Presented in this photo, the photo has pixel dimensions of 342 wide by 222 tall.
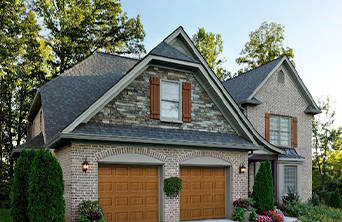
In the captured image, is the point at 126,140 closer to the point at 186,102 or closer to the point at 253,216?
the point at 186,102

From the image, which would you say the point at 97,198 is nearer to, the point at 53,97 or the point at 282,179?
the point at 53,97

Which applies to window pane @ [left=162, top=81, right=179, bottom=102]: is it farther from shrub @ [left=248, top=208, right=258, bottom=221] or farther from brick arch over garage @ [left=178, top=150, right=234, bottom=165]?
shrub @ [left=248, top=208, right=258, bottom=221]

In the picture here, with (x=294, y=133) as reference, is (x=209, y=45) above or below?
above

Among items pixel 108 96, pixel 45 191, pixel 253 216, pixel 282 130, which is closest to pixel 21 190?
pixel 45 191

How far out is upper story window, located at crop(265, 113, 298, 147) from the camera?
20688 mm

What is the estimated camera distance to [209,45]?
3388cm

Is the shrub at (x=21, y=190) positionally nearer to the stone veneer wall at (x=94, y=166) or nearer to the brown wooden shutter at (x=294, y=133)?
the stone veneer wall at (x=94, y=166)

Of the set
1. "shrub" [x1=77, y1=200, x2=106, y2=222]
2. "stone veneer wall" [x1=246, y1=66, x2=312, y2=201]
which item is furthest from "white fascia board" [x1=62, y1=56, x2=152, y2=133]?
"stone veneer wall" [x1=246, y1=66, x2=312, y2=201]

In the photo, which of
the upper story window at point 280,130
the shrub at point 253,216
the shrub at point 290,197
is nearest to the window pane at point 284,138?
the upper story window at point 280,130

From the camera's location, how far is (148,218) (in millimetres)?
12625

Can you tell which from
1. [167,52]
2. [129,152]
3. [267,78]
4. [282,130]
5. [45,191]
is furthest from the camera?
[282,130]

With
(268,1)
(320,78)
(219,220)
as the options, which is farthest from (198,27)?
(219,220)

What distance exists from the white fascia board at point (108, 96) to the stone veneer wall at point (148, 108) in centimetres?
19

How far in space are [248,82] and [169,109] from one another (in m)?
9.27
